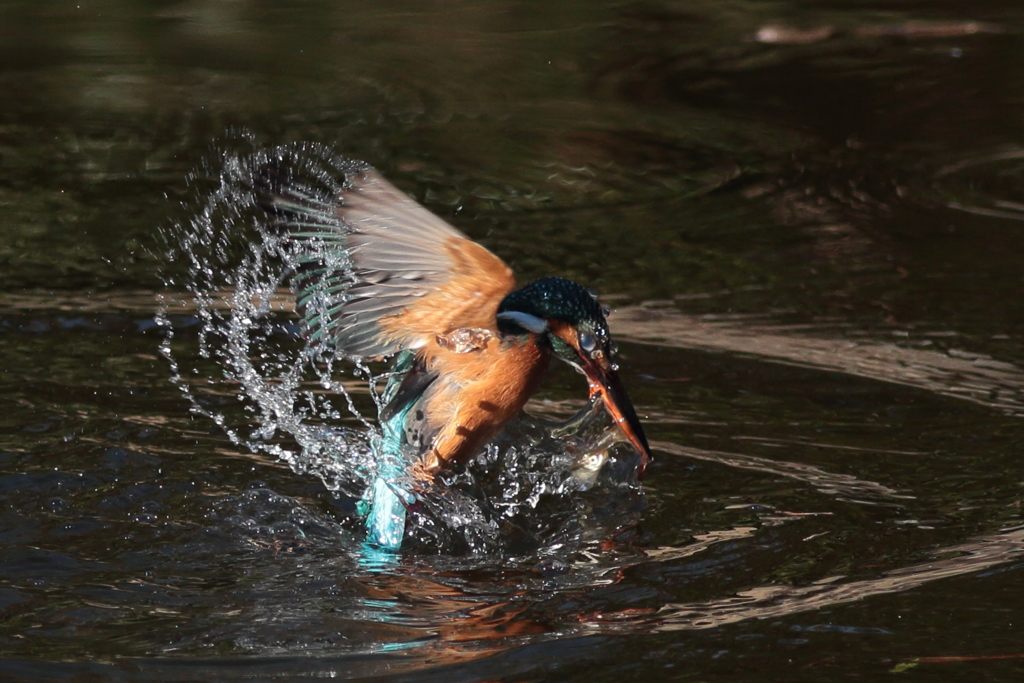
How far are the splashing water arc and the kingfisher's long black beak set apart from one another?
0.23 meters

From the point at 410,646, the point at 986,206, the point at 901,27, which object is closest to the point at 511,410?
the point at 410,646

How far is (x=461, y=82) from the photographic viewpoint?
24.9ft

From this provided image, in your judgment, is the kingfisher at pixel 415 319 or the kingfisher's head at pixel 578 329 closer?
the kingfisher's head at pixel 578 329

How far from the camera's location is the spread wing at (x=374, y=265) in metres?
3.90

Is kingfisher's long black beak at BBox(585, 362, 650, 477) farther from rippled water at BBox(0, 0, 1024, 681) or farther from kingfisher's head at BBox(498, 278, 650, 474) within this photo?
rippled water at BBox(0, 0, 1024, 681)

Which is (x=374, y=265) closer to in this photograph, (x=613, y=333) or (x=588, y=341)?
(x=588, y=341)

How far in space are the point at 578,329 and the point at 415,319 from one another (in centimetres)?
53

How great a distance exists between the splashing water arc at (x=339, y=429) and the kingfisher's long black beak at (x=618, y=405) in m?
0.23

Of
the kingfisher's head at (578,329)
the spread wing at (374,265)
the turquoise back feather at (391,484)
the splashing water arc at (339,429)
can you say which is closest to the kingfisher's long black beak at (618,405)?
the kingfisher's head at (578,329)

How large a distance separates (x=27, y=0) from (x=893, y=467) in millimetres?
6519

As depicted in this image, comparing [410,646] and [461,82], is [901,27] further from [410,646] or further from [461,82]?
[410,646]

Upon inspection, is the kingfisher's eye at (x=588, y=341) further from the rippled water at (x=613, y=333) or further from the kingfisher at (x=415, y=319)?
the rippled water at (x=613, y=333)

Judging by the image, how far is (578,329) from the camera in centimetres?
374

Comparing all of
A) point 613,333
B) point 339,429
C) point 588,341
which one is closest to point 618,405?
point 588,341
